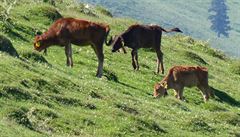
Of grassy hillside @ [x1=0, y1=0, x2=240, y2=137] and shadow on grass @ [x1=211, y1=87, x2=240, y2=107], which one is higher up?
grassy hillside @ [x1=0, y1=0, x2=240, y2=137]

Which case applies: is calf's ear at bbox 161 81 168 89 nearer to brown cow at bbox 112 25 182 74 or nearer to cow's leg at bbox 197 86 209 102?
cow's leg at bbox 197 86 209 102

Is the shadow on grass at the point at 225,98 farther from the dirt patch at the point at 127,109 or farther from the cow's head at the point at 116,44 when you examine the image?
the dirt patch at the point at 127,109

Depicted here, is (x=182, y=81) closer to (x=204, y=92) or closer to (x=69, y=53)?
(x=204, y=92)

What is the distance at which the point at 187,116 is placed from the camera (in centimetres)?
3139

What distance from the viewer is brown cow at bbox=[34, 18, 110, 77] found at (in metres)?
35.1

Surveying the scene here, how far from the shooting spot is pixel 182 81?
37812 mm

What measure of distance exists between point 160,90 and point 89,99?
786cm

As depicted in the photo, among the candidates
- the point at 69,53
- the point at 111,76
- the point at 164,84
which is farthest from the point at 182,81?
the point at 69,53

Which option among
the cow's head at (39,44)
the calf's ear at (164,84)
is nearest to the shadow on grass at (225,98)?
the calf's ear at (164,84)

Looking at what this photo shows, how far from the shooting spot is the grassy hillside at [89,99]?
81.7ft

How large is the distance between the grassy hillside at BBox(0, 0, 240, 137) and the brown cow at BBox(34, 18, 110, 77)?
989 millimetres

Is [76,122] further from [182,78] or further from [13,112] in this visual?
[182,78]

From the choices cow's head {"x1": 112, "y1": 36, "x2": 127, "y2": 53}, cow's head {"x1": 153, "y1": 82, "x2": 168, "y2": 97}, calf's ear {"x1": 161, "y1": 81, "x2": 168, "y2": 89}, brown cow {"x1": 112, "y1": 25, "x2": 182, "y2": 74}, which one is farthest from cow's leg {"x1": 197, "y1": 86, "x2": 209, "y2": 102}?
cow's head {"x1": 112, "y1": 36, "x2": 127, "y2": 53}

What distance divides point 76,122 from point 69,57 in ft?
34.7
